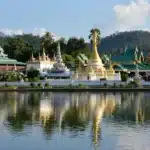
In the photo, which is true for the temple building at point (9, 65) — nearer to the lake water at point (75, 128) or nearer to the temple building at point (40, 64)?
the temple building at point (40, 64)

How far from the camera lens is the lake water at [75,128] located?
13.7m

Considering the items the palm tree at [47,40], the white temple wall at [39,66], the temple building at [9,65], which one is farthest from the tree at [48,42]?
the white temple wall at [39,66]

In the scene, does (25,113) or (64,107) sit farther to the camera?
(64,107)

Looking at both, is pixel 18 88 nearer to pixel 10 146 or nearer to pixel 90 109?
pixel 90 109

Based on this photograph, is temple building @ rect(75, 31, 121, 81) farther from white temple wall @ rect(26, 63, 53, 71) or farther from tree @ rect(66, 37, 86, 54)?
tree @ rect(66, 37, 86, 54)

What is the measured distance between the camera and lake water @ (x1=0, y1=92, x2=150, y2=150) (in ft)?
45.1

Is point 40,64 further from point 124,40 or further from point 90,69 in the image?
point 124,40

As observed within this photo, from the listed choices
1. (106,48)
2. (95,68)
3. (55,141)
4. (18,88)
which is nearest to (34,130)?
(55,141)

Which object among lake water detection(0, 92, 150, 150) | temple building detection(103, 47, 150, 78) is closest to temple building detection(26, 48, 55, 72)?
temple building detection(103, 47, 150, 78)

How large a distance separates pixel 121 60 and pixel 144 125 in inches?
2029

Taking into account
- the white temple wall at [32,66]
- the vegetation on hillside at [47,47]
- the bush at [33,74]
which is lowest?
the bush at [33,74]

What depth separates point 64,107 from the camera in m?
25.6

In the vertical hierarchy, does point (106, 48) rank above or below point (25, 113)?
above

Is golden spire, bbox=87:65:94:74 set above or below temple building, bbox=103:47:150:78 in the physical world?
below
